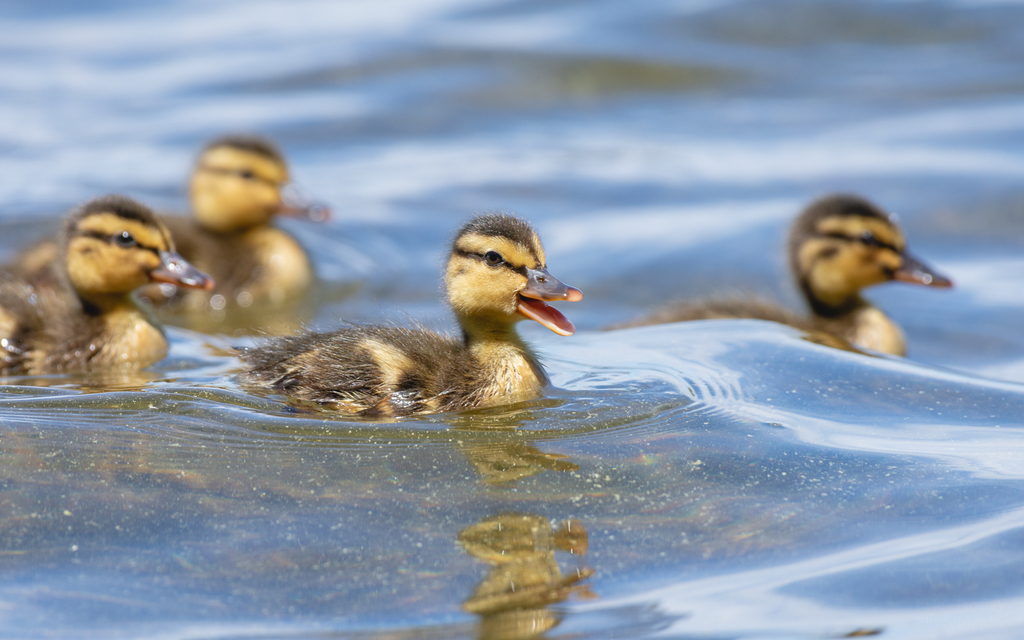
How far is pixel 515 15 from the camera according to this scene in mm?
14289

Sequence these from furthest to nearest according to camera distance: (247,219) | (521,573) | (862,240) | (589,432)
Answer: (247,219), (862,240), (589,432), (521,573)

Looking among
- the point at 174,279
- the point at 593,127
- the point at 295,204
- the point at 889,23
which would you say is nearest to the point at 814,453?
the point at 174,279

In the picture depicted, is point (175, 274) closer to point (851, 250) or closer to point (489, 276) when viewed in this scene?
point (489, 276)

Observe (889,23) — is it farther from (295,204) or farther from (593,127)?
(295,204)

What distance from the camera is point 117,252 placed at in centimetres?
557

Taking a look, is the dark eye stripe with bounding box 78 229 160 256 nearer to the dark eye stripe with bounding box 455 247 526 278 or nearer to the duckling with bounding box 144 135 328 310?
the dark eye stripe with bounding box 455 247 526 278

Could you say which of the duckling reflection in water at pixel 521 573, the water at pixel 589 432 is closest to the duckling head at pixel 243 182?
the water at pixel 589 432

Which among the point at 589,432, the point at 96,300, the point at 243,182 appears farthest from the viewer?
the point at 243,182

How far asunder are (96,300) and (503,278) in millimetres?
2239

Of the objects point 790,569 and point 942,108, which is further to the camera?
point 942,108

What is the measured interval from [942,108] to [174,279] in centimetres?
773

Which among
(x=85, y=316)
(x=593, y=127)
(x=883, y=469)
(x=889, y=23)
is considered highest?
(x=889, y=23)

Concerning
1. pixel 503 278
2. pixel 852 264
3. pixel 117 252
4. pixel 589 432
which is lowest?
pixel 589 432

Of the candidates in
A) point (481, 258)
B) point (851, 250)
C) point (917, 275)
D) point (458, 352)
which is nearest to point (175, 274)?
point (458, 352)
